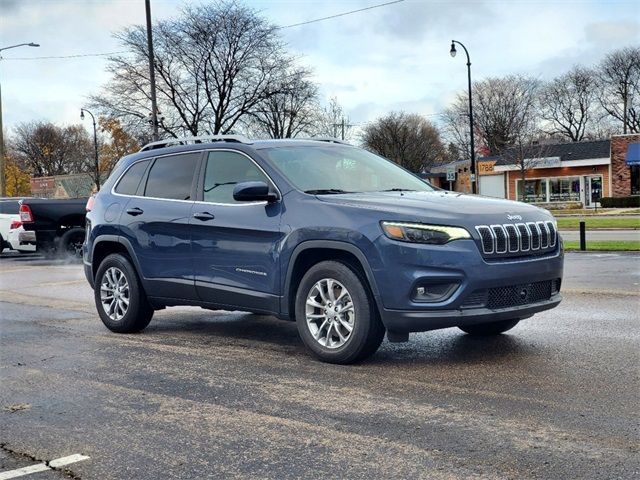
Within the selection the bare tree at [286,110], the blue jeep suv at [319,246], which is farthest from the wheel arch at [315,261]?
the bare tree at [286,110]

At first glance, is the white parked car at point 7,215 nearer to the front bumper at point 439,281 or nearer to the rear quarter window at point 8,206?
the rear quarter window at point 8,206

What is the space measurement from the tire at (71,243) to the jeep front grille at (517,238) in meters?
15.0

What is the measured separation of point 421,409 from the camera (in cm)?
454


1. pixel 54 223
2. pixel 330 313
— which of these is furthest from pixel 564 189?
pixel 330 313

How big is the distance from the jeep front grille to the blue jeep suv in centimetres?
1

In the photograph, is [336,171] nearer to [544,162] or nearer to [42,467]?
[42,467]

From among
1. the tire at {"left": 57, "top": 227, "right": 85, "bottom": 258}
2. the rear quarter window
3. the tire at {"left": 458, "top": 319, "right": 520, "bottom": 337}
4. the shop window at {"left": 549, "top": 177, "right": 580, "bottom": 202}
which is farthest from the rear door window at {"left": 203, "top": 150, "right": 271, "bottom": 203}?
the shop window at {"left": 549, "top": 177, "right": 580, "bottom": 202}

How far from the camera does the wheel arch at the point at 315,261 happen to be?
557 centimetres

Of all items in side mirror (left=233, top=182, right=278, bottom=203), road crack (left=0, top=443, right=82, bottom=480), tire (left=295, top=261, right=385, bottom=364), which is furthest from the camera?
side mirror (left=233, top=182, right=278, bottom=203)

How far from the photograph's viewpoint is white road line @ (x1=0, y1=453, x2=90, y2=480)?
3.68 m

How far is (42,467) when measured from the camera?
12.4ft

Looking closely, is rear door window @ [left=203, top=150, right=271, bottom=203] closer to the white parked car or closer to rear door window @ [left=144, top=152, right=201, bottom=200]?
rear door window @ [left=144, top=152, right=201, bottom=200]

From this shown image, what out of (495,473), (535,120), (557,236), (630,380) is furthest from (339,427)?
(535,120)

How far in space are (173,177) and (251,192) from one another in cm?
157
